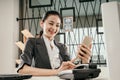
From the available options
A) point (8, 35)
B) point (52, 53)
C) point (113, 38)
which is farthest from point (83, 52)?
point (8, 35)

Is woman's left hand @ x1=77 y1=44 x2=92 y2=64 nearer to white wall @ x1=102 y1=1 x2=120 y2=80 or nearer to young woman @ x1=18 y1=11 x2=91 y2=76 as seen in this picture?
young woman @ x1=18 y1=11 x2=91 y2=76

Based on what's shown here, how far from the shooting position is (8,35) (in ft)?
9.41

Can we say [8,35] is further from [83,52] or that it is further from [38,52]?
[83,52]

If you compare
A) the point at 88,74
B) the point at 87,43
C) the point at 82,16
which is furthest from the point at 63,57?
the point at 82,16

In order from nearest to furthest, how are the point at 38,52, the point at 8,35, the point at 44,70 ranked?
the point at 44,70 → the point at 38,52 → the point at 8,35

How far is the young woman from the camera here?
4.19ft

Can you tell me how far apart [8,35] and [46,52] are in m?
1.60

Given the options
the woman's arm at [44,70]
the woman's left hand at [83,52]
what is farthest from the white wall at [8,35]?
the woman's left hand at [83,52]

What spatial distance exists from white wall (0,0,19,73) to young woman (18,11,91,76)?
1.42 m

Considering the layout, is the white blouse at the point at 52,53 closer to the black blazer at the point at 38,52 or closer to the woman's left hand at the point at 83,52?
the black blazer at the point at 38,52

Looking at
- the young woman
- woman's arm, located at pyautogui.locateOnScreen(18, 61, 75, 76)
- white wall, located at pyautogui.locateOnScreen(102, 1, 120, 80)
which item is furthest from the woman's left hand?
white wall, located at pyautogui.locateOnScreen(102, 1, 120, 80)

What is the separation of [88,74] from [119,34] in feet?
A: 0.88

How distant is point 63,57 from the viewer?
5.51 feet

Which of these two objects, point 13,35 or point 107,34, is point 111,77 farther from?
point 13,35
